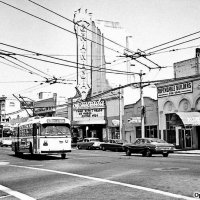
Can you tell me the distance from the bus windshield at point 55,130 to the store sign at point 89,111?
29.5 m

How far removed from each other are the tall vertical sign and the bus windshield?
30192 millimetres

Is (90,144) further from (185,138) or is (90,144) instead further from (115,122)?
(185,138)

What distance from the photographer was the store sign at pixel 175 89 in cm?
3822

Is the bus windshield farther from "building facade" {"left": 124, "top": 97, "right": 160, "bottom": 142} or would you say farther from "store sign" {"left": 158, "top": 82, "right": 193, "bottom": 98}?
"building facade" {"left": 124, "top": 97, "right": 160, "bottom": 142}

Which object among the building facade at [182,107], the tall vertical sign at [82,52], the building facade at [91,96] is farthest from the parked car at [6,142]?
the building facade at [182,107]

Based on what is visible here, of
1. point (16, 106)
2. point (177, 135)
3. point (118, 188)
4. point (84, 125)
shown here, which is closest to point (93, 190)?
point (118, 188)

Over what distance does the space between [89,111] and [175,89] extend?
62.7 feet

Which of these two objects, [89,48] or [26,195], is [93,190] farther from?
[89,48]

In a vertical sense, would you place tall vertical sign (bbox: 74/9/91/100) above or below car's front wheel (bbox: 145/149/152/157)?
above

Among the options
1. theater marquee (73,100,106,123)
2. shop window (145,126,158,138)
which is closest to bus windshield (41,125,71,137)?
shop window (145,126,158,138)

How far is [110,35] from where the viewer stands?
5881 cm

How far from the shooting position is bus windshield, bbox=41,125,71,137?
78.7 ft

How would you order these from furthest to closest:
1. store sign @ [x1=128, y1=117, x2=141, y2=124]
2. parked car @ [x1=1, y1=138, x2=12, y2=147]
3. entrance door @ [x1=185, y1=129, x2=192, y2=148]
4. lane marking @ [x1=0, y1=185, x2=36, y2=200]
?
parked car @ [x1=1, y1=138, x2=12, y2=147] < store sign @ [x1=128, y1=117, x2=141, y2=124] < entrance door @ [x1=185, y1=129, x2=192, y2=148] < lane marking @ [x1=0, y1=185, x2=36, y2=200]

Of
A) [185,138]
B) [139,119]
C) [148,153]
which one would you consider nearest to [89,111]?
[139,119]
